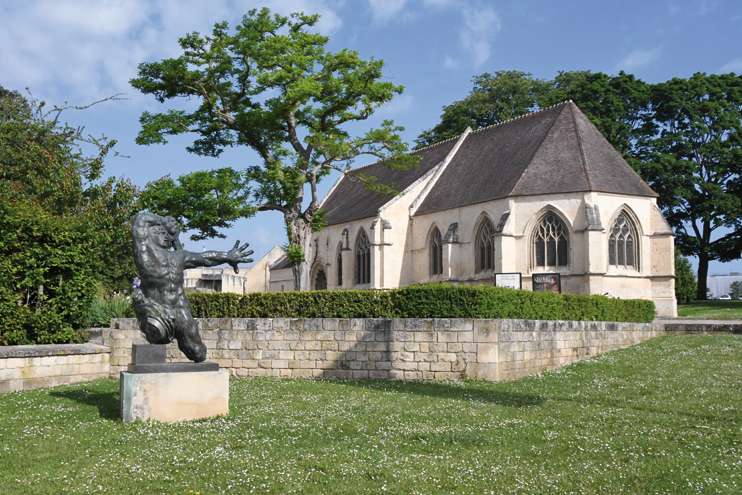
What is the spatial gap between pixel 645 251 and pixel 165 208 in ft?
64.5

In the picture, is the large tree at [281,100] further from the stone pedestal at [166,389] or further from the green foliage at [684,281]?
the green foliage at [684,281]

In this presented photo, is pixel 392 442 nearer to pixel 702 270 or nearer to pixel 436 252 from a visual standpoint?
pixel 436 252

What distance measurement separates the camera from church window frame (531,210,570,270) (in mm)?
27516

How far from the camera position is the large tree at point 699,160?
120 feet

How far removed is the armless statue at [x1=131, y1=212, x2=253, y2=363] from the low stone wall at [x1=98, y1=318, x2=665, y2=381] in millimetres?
5134

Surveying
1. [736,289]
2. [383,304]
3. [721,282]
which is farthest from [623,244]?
[721,282]

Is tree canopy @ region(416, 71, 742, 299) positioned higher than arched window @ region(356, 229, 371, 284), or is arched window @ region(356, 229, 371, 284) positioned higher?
tree canopy @ region(416, 71, 742, 299)

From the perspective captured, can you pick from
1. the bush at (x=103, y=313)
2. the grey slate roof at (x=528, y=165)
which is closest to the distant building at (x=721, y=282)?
the grey slate roof at (x=528, y=165)

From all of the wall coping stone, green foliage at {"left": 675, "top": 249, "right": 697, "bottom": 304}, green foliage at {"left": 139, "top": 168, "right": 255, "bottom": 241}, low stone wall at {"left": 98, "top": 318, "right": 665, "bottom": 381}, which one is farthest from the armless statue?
green foliage at {"left": 675, "top": 249, "right": 697, "bottom": 304}

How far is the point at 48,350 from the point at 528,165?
71.4 feet

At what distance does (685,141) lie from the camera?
3762 centimetres

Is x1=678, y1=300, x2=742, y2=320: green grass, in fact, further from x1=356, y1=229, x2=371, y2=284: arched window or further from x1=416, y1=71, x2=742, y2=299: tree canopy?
x1=356, y1=229, x2=371, y2=284: arched window

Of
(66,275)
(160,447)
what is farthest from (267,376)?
(160,447)

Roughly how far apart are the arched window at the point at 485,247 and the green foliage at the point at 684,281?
18581mm
